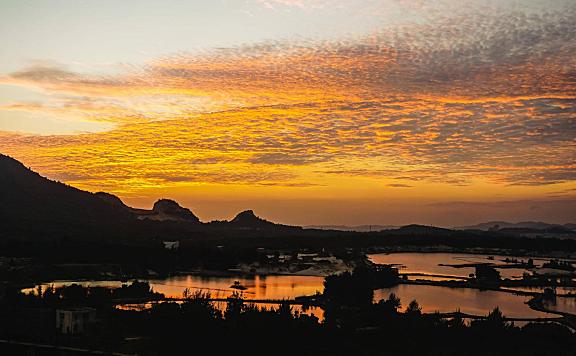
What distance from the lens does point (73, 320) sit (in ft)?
75.5

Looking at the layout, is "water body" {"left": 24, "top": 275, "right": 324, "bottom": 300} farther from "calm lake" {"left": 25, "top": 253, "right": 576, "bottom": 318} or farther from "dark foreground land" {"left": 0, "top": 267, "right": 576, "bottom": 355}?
"dark foreground land" {"left": 0, "top": 267, "right": 576, "bottom": 355}

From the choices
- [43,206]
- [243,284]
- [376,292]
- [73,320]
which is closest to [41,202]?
[43,206]

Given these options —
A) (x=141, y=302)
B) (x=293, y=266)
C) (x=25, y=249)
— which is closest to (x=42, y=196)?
(x=25, y=249)

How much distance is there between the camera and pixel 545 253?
271 feet

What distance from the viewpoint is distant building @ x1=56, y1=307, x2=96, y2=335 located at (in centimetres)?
2248

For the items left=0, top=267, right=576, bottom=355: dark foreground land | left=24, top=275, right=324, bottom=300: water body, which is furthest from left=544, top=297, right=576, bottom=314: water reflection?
left=24, top=275, right=324, bottom=300: water body

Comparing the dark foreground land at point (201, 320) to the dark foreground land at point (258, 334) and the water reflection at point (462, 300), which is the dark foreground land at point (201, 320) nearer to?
the dark foreground land at point (258, 334)

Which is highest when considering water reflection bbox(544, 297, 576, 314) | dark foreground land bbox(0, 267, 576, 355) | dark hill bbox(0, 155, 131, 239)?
dark hill bbox(0, 155, 131, 239)

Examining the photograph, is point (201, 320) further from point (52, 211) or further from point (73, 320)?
point (52, 211)

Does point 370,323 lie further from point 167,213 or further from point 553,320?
point 167,213

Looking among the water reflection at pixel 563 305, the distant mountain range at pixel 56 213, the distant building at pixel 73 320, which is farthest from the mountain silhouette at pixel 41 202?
the water reflection at pixel 563 305

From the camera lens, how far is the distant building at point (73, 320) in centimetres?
2248

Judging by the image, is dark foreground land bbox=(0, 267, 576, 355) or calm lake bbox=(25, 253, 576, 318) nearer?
dark foreground land bbox=(0, 267, 576, 355)

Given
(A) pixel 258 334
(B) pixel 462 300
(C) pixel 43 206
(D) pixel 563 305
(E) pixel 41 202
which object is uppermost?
(E) pixel 41 202
